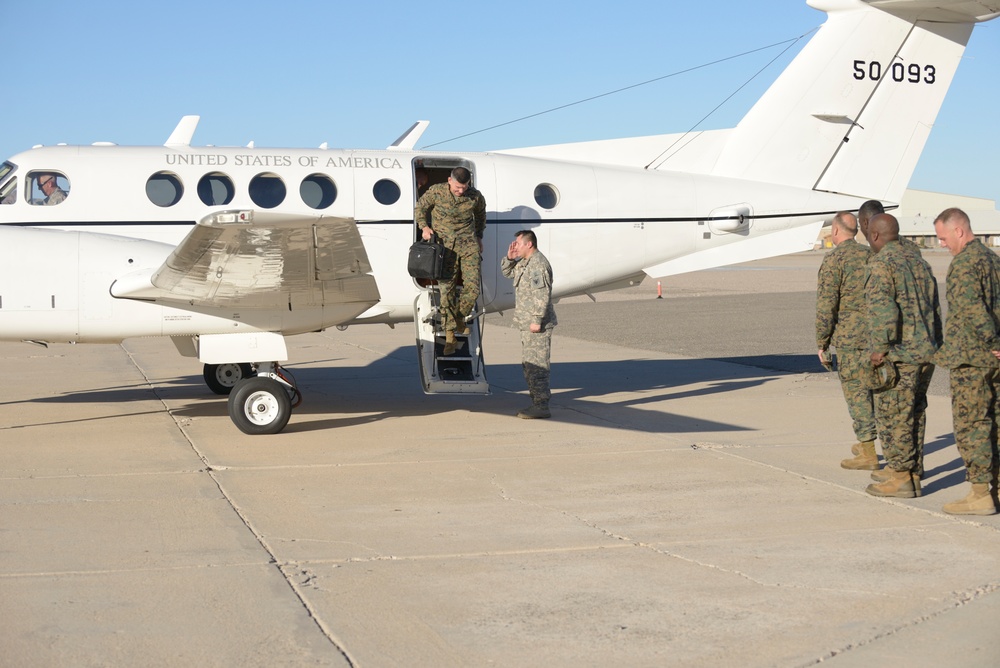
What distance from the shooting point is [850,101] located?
1299cm

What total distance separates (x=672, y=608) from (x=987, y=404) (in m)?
2.85

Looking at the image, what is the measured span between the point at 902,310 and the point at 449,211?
5061mm

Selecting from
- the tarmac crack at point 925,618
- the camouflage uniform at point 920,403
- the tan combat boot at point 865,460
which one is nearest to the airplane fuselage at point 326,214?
the tan combat boot at point 865,460

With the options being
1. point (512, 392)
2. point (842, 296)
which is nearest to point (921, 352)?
point (842, 296)

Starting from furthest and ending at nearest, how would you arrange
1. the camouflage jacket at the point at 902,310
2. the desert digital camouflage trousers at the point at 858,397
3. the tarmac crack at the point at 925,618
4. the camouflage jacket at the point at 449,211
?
the camouflage jacket at the point at 449,211 → the desert digital camouflage trousers at the point at 858,397 → the camouflage jacket at the point at 902,310 → the tarmac crack at the point at 925,618

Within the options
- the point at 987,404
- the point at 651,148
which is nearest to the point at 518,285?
the point at 651,148

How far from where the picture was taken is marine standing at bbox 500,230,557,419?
10430 millimetres

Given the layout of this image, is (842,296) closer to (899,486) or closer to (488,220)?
(899,486)

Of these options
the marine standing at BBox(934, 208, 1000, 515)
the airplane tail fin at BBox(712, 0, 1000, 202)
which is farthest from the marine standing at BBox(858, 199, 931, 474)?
the airplane tail fin at BBox(712, 0, 1000, 202)

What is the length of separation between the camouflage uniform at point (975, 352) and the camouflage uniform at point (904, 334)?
289mm

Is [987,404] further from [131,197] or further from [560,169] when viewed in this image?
[131,197]

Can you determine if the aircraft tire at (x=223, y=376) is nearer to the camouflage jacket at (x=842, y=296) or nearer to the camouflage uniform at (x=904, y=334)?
the camouflage jacket at (x=842, y=296)

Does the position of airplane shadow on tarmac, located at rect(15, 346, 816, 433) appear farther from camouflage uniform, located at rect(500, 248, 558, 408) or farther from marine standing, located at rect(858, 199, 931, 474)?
marine standing, located at rect(858, 199, 931, 474)

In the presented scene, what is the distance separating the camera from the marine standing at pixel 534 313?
10430 mm
